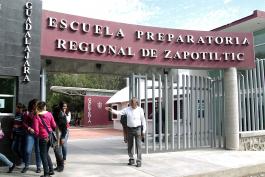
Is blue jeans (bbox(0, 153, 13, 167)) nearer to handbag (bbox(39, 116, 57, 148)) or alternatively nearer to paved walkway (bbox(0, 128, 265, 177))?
paved walkway (bbox(0, 128, 265, 177))

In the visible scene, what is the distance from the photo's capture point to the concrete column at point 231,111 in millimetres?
11893

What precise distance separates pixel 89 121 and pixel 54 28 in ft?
80.4

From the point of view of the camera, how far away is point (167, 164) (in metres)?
9.18

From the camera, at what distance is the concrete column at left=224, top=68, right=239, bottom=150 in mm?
11893

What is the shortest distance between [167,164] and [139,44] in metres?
3.75

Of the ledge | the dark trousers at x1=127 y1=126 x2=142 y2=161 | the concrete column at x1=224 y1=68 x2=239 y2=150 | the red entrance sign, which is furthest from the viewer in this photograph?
the ledge

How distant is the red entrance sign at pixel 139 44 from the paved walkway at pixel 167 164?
280 cm

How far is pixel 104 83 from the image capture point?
53344 mm

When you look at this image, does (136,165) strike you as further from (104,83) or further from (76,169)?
(104,83)

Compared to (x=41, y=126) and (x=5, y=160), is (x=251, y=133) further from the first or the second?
(x=5, y=160)

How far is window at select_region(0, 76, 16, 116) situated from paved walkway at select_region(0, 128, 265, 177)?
53.1 inches

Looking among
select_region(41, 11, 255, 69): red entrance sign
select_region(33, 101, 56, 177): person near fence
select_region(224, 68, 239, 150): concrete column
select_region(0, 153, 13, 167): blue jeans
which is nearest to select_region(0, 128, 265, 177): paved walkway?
select_region(0, 153, 13, 167): blue jeans

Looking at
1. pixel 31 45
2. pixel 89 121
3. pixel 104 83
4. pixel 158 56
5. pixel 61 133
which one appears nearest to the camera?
pixel 61 133

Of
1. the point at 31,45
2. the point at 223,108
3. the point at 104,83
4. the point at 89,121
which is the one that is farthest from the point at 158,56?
the point at 104,83
